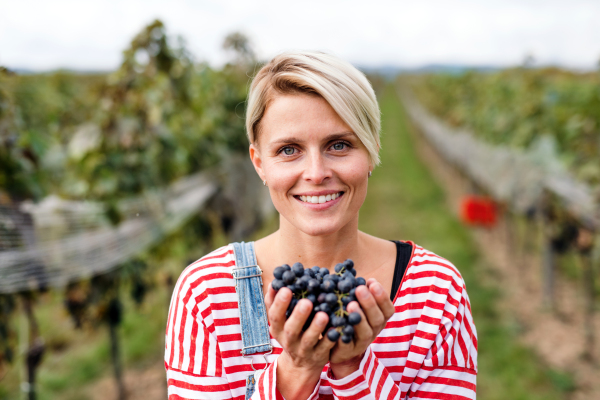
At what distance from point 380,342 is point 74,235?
2597 mm

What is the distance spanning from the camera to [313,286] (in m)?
1.14

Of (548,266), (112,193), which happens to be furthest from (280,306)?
(548,266)

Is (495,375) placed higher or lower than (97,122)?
lower

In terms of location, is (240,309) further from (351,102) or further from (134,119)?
(134,119)

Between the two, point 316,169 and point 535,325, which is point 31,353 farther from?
point 535,325

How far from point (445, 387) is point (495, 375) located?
12.7 ft

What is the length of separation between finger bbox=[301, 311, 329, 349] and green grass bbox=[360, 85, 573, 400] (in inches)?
48.6

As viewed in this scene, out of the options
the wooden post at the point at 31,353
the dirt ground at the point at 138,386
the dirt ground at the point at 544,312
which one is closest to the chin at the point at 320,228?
the wooden post at the point at 31,353

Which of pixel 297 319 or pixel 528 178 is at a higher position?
pixel 528 178

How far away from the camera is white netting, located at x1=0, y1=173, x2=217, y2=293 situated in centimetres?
283

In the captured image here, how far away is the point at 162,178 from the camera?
4.15m

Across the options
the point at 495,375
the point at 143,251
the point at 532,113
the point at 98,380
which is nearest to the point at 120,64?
the point at 143,251

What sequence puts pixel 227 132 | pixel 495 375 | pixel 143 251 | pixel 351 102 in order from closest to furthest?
1. pixel 351 102
2. pixel 143 251
3. pixel 495 375
4. pixel 227 132

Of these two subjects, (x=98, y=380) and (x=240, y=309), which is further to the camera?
(x=98, y=380)
